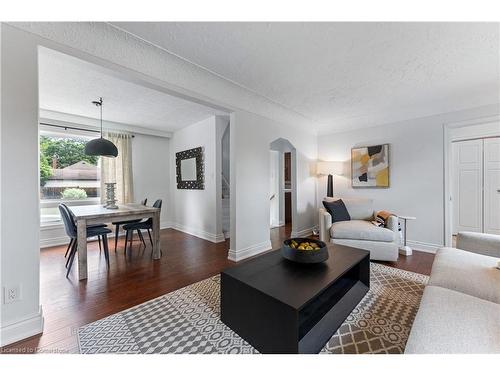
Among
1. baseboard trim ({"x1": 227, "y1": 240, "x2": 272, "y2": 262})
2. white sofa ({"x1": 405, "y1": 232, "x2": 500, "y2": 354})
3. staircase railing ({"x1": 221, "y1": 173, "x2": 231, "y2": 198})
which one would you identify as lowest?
baseboard trim ({"x1": 227, "y1": 240, "x2": 272, "y2": 262})

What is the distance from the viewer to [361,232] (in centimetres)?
292

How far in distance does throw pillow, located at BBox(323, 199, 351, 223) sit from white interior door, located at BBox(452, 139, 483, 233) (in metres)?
2.63

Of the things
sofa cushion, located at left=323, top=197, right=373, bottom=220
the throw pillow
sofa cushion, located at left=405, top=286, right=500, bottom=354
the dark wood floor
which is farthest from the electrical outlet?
sofa cushion, located at left=323, top=197, right=373, bottom=220

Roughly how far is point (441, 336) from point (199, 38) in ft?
8.36

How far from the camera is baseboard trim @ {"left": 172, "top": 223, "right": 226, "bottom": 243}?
4104 mm

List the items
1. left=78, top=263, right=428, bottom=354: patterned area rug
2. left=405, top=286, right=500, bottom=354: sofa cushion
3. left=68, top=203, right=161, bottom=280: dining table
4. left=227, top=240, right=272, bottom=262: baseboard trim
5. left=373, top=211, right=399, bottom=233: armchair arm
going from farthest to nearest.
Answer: left=227, top=240, right=272, bottom=262: baseboard trim → left=373, top=211, right=399, bottom=233: armchair arm → left=68, top=203, right=161, bottom=280: dining table → left=78, top=263, right=428, bottom=354: patterned area rug → left=405, top=286, right=500, bottom=354: sofa cushion

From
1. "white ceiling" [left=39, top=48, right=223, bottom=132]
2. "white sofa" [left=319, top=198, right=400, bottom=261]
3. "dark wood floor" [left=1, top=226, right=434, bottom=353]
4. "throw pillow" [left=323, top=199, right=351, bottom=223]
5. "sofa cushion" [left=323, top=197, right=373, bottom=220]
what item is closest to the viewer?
"dark wood floor" [left=1, top=226, right=434, bottom=353]

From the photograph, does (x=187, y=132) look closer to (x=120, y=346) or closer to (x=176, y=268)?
(x=176, y=268)

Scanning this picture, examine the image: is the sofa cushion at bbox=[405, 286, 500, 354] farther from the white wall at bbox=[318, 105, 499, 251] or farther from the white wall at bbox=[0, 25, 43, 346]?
the white wall at bbox=[318, 105, 499, 251]

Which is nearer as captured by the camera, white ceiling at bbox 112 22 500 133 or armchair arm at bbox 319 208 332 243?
white ceiling at bbox 112 22 500 133

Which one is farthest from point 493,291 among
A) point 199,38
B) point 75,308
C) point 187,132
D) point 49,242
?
point 49,242

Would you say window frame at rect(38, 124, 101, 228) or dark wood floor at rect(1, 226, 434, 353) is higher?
window frame at rect(38, 124, 101, 228)

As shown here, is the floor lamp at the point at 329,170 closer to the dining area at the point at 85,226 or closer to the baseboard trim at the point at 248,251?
the baseboard trim at the point at 248,251

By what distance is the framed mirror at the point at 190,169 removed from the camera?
449 centimetres
